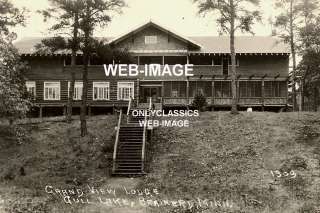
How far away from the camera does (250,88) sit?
44.7 m

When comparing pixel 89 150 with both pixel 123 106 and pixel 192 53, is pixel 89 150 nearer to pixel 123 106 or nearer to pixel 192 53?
pixel 123 106

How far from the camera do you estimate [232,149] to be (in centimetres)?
2900

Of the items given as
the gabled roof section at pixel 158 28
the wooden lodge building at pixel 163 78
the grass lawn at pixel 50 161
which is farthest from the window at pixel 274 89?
the grass lawn at pixel 50 161

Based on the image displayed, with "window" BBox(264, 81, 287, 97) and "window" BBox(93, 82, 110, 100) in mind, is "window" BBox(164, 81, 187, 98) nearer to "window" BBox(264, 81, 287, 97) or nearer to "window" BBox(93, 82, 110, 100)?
"window" BBox(93, 82, 110, 100)

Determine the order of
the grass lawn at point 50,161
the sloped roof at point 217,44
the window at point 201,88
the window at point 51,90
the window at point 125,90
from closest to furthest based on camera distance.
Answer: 1. the grass lawn at point 50,161
2. the sloped roof at point 217,44
3. the window at point 201,88
4. the window at point 125,90
5. the window at point 51,90

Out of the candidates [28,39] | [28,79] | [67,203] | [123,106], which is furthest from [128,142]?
[28,39]

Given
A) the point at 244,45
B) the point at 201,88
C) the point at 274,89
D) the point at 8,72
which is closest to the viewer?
the point at 8,72

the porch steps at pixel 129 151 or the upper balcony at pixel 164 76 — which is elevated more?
the upper balcony at pixel 164 76

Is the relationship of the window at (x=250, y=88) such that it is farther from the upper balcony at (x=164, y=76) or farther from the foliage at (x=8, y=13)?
the foliage at (x=8, y=13)

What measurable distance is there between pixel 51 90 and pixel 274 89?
60.6 feet

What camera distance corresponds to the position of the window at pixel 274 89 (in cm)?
4453

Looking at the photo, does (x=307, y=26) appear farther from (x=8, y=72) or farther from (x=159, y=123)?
(x=8, y=72)

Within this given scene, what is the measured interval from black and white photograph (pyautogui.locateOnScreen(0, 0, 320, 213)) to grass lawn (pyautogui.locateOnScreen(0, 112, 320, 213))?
0.06m

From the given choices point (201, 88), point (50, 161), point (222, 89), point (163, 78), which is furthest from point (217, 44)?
point (50, 161)
